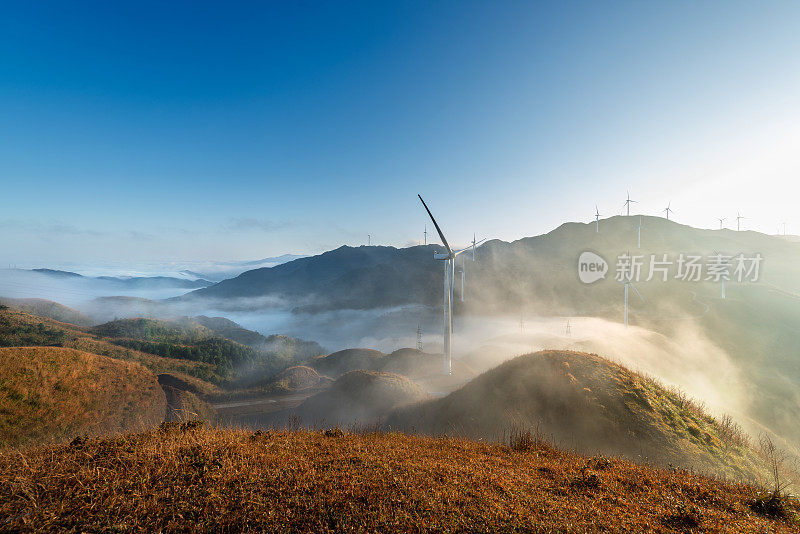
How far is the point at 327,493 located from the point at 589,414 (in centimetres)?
2318

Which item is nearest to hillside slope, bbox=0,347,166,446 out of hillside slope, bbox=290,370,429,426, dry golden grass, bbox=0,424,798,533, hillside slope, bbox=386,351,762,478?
hillside slope, bbox=290,370,429,426

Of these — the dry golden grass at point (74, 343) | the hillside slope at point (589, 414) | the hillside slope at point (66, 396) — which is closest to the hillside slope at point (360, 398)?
the hillside slope at point (589, 414)

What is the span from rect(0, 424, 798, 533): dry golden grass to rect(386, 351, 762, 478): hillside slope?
36.1 ft

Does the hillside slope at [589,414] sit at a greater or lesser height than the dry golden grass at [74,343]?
greater

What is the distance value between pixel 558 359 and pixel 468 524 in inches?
1053

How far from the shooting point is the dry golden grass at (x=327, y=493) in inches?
272

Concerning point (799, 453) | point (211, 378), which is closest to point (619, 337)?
point (799, 453)

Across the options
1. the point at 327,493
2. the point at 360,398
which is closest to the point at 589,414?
the point at 327,493

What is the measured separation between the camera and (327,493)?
8.02 meters

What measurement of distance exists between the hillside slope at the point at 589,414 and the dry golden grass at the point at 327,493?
433 inches

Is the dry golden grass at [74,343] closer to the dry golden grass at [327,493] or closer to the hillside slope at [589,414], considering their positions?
the hillside slope at [589,414]

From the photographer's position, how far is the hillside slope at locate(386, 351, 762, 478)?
20.4 m

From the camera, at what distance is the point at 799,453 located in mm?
49344

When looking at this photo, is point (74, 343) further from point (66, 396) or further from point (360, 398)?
point (360, 398)
